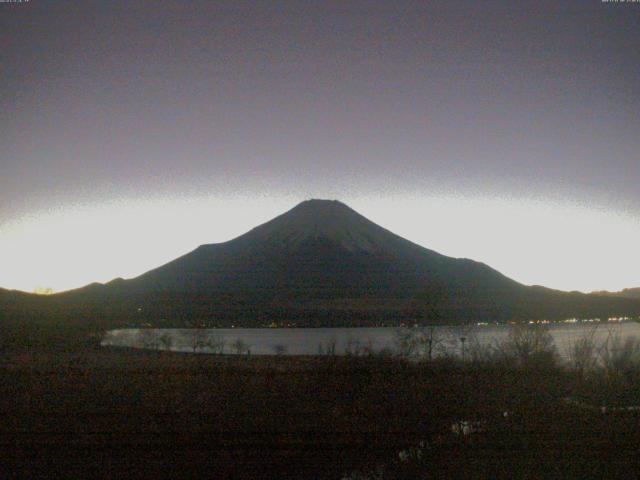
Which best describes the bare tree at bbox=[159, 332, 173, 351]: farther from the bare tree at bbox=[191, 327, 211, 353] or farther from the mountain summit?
the mountain summit

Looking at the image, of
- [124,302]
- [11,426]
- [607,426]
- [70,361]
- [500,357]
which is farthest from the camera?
[500,357]

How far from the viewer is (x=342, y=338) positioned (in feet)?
54.2

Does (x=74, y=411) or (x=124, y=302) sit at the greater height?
(x=124, y=302)

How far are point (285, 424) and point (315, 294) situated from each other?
9888 mm

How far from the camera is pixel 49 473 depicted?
4172mm

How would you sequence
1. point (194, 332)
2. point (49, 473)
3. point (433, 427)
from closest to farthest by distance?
point (49, 473) → point (433, 427) → point (194, 332)

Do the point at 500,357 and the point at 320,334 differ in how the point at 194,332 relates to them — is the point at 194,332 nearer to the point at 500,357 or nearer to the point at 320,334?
the point at 320,334

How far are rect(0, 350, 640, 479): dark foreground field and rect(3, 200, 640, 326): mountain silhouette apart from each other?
4.12ft

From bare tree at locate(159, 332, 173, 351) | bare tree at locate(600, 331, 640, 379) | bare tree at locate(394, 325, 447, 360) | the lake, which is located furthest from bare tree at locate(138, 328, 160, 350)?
bare tree at locate(600, 331, 640, 379)

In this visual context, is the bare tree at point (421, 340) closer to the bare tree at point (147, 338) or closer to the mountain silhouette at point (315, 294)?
the mountain silhouette at point (315, 294)

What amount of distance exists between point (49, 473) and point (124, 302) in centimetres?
670

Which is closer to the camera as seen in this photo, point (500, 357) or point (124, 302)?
point (124, 302)

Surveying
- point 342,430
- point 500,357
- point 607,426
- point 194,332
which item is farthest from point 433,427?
point 194,332

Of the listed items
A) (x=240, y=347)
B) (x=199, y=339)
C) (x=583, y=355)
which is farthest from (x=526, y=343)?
(x=199, y=339)
